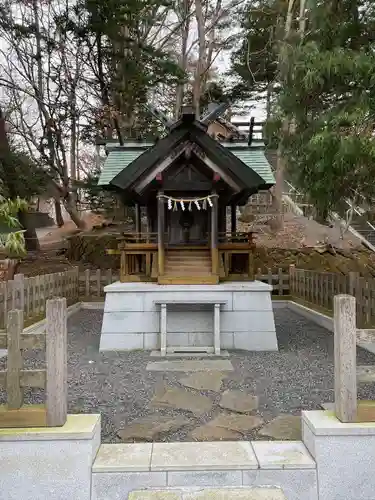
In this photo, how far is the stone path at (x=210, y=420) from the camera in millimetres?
4211

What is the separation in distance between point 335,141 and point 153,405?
14.9 ft

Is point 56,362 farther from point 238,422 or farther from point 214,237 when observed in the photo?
point 214,237

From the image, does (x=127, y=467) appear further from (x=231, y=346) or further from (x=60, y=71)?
(x=60, y=71)

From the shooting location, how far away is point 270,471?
320cm

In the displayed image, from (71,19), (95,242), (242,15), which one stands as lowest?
(95,242)

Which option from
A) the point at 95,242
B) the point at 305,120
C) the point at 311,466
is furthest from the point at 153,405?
the point at 95,242

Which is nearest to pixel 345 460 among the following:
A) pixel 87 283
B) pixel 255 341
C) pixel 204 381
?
pixel 204 381

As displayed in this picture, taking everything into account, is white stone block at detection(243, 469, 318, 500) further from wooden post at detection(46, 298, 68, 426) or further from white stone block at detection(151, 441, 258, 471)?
wooden post at detection(46, 298, 68, 426)

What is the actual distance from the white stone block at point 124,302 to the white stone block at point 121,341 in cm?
52

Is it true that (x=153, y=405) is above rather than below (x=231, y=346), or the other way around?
above

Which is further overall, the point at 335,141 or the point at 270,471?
the point at 335,141

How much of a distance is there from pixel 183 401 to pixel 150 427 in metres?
0.93

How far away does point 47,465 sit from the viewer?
10.4 ft

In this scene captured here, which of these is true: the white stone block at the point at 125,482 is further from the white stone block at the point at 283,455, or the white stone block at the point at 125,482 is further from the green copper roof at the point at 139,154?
the green copper roof at the point at 139,154
